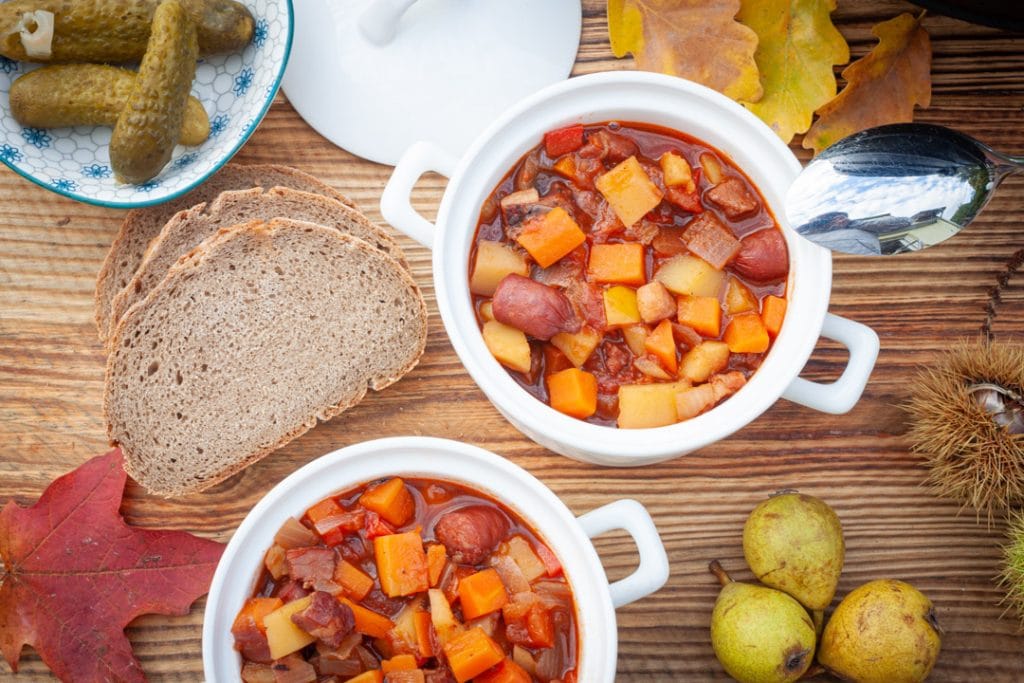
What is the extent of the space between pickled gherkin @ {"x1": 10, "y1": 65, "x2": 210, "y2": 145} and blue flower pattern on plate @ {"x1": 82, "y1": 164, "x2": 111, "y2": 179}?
127mm

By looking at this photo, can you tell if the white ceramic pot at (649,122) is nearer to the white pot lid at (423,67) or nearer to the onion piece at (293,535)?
the white pot lid at (423,67)

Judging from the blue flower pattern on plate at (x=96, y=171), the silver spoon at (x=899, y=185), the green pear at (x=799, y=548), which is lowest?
the green pear at (x=799, y=548)

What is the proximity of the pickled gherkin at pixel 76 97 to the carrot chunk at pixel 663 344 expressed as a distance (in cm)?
132

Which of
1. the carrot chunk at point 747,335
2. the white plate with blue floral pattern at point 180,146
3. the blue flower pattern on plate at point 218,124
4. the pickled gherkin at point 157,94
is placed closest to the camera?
the carrot chunk at point 747,335

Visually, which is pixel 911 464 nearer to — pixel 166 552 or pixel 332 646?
pixel 332 646

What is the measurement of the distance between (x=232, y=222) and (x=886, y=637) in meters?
2.04

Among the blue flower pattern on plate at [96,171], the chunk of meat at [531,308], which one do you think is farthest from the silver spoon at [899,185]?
the blue flower pattern on plate at [96,171]

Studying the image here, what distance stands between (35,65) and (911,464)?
2.69 metres

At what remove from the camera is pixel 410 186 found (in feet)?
6.95

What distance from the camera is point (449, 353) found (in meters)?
2.56

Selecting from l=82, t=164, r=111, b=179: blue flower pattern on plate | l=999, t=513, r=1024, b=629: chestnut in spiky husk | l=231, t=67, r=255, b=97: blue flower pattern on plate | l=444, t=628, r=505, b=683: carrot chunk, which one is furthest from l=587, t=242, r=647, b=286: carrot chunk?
l=82, t=164, r=111, b=179: blue flower pattern on plate

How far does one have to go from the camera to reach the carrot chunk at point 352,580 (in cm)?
216

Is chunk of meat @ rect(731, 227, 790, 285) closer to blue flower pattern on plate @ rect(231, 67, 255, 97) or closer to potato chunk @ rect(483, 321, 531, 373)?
potato chunk @ rect(483, 321, 531, 373)

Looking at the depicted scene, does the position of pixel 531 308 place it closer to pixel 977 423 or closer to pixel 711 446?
pixel 711 446
